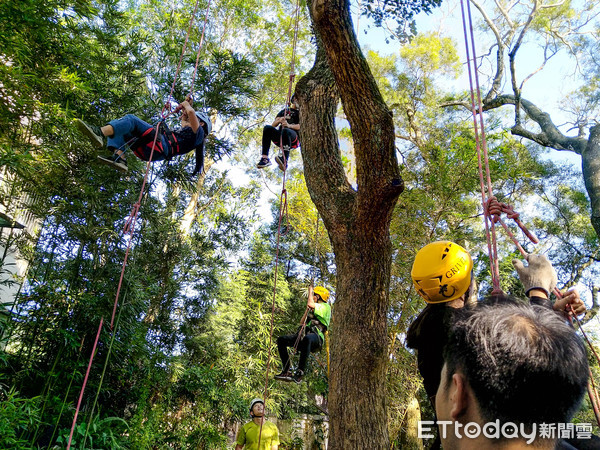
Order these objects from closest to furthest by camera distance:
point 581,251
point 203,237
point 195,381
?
1. point 195,381
2. point 203,237
3. point 581,251

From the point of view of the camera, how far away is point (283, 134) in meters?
4.68

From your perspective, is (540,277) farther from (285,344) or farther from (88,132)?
(285,344)

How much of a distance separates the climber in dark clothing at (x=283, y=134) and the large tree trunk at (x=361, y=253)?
65.8 inches

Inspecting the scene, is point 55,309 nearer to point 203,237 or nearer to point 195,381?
point 195,381

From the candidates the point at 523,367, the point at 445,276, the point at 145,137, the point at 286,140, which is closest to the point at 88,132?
the point at 145,137

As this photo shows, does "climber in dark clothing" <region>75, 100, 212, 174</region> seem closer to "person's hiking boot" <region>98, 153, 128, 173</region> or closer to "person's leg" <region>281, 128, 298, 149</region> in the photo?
"person's hiking boot" <region>98, 153, 128, 173</region>

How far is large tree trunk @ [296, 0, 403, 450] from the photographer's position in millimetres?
2635

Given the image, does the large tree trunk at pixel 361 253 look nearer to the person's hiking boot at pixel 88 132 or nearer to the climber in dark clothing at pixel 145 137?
the climber in dark clothing at pixel 145 137

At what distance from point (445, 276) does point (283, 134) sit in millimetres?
3196

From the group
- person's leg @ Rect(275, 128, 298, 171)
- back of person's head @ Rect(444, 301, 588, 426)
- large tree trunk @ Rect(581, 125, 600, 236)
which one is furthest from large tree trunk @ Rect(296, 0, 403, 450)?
large tree trunk @ Rect(581, 125, 600, 236)

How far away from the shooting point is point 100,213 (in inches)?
200

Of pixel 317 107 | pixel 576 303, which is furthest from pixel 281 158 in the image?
pixel 576 303

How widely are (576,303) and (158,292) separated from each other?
6468mm

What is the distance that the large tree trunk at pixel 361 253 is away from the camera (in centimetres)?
263
